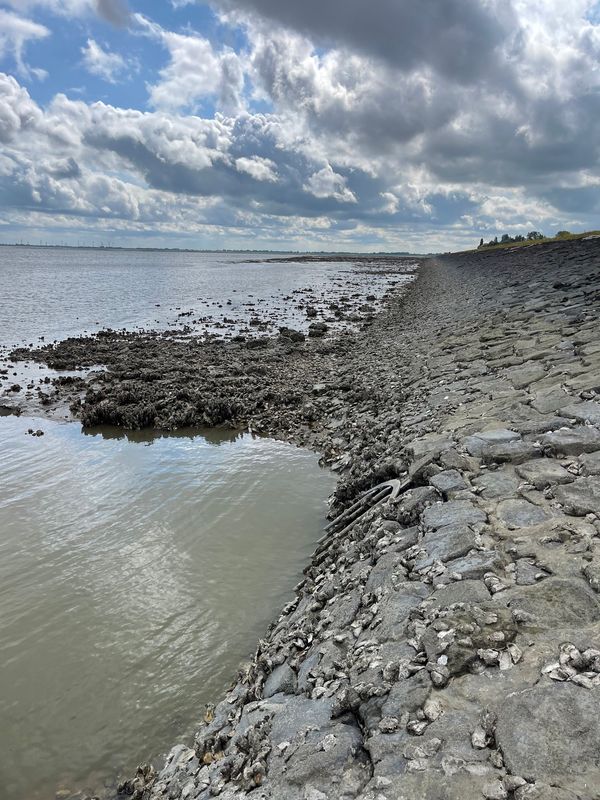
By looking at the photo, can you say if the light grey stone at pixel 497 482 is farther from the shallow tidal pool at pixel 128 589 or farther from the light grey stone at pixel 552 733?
the shallow tidal pool at pixel 128 589

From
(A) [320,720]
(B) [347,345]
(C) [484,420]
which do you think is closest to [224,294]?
(B) [347,345]

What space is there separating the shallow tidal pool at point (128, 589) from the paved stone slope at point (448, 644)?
0.62 m

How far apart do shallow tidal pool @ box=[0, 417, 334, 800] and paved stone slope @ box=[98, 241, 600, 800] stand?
2.04ft

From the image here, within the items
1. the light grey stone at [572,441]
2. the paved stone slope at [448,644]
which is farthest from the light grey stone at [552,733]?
the light grey stone at [572,441]

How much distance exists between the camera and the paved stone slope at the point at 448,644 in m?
2.58

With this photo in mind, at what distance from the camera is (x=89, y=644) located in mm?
6090

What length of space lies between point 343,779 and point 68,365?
2214 centimetres

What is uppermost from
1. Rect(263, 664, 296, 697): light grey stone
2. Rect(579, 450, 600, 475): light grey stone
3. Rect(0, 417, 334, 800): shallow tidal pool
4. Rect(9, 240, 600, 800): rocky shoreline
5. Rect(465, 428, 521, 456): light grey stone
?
Rect(579, 450, 600, 475): light grey stone

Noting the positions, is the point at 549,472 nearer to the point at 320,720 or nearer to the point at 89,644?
the point at 320,720

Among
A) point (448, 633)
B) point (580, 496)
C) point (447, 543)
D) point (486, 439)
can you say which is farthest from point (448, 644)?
point (486, 439)

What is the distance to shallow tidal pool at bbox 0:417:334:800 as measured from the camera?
4988 mm

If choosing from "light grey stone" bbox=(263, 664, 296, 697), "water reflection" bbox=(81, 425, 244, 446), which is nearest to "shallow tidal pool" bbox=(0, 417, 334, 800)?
"water reflection" bbox=(81, 425, 244, 446)

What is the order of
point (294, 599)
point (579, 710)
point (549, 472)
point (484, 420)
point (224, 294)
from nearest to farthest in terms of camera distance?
point (579, 710)
point (549, 472)
point (294, 599)
point (484, 420)
point (224, 294)

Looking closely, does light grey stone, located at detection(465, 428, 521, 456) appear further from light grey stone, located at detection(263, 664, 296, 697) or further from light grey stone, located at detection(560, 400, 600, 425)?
light grey stone, located at detection(263, 664, 296, 697)
